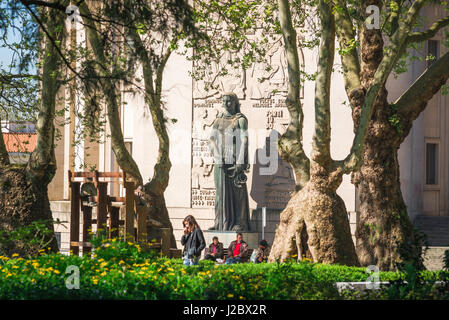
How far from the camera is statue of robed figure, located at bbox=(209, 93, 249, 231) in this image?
23531 mm

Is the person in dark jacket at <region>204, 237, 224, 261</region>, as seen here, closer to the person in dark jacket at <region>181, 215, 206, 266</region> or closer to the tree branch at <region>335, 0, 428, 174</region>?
the person in dark jacket at <region>181, 215, 206, 266</region>

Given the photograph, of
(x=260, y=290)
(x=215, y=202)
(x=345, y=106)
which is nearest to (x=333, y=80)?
(x=345, y=106)

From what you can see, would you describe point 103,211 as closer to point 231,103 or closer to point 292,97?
point 292,97

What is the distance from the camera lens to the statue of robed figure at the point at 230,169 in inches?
926

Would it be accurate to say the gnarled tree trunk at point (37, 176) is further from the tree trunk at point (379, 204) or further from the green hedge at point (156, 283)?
the tree trunk at point (379, 204)

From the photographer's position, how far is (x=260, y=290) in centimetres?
970

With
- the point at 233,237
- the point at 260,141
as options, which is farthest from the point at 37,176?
the point at 260,141

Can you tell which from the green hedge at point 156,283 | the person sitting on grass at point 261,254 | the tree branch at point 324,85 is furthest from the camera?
the person sitting on grass at point 261,254

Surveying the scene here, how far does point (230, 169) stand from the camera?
934 inches

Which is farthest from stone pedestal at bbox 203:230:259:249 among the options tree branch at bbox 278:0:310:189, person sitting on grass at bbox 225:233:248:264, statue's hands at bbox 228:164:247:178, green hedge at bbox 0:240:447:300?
green hedge at bbox 0:240:447:300

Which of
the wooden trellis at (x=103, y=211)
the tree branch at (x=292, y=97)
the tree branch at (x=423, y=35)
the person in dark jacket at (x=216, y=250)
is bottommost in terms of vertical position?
the person in dark jacket at (x=216, y=250)

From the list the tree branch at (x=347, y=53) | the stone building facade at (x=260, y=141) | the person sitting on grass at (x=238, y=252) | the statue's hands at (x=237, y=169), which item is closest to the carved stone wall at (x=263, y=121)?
the stone building facade at (x=260, y=141)
